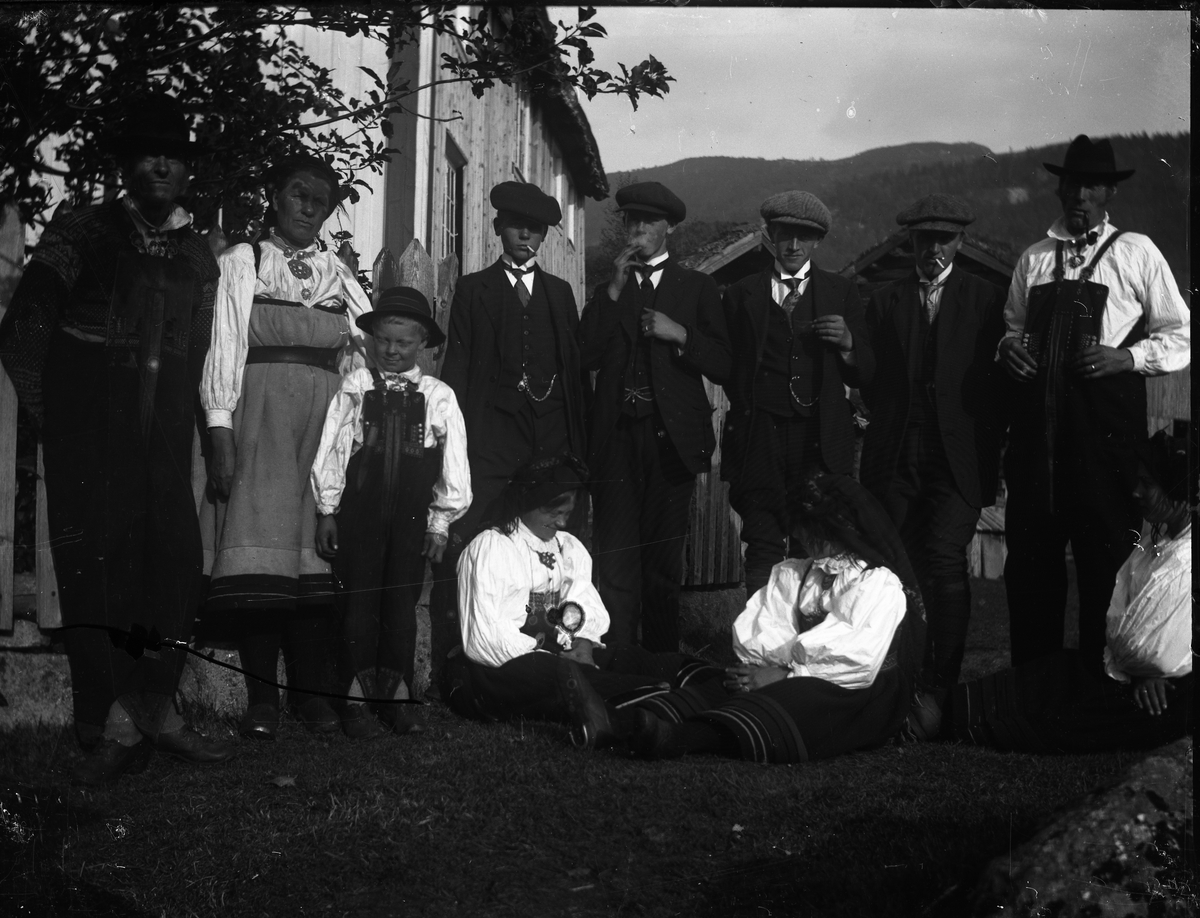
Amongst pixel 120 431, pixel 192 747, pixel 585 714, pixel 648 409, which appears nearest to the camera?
pixel 585 714

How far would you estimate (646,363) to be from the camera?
446 cm

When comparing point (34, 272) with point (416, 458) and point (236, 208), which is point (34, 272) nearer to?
point (236, 208)

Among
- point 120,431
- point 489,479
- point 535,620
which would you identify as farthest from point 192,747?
point 489,479

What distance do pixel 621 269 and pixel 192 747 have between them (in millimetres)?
2221

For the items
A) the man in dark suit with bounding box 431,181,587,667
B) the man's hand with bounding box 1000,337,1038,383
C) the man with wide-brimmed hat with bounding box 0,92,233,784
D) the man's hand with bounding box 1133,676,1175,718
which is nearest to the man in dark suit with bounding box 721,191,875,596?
the man's hand with bounding box 1000,337,1038,383

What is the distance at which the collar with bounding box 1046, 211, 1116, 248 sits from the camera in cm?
435

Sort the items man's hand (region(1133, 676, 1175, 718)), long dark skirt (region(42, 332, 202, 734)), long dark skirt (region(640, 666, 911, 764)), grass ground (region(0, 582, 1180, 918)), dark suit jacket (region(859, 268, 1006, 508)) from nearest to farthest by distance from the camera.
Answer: grass ground (region(0, 582, 1180, 918)), long dark skirt (region(640, 666, 911, 764)), man's hand (region(1133, 676, 1175, 718)), long dark skirt (region(42, 332, 202, 734)), dark suit jacket (region(859, 268, 1006, 508))

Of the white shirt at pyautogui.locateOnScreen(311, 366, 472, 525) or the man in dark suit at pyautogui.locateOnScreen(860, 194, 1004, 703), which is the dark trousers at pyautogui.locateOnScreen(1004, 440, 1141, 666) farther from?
the white shirt at pyautogui.locateOnScreen(311, 366, 472, 525)

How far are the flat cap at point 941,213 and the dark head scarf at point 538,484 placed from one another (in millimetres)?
1493

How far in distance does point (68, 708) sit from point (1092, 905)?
3.38 m

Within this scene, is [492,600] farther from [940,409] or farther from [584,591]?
[940,409]

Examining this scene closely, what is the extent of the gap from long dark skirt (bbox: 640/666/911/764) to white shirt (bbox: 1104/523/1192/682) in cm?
72

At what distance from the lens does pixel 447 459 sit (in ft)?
14.2

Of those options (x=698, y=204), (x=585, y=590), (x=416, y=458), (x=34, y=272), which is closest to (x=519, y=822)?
(x=585, y=590)
